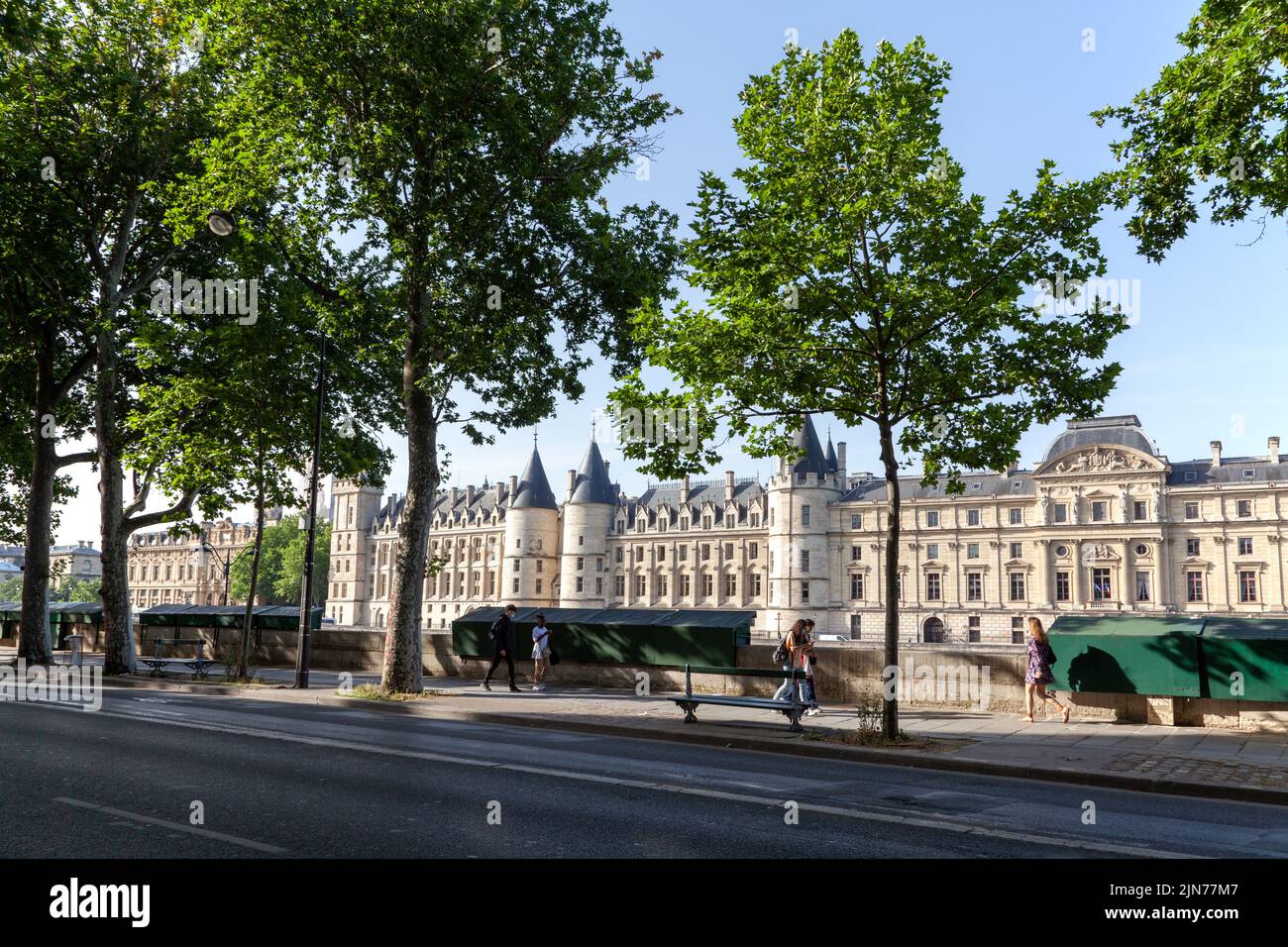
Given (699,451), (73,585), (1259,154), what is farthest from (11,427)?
(73,585)

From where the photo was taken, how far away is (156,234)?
1014 inches

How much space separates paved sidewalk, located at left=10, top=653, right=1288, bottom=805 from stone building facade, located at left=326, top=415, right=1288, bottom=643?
52.4 m

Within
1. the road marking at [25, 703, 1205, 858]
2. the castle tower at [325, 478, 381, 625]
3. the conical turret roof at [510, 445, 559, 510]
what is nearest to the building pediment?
the conical turret roof at [510, 445, 559, 510]

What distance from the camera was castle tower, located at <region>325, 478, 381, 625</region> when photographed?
443ft

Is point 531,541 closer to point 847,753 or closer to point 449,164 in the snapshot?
point 449,164

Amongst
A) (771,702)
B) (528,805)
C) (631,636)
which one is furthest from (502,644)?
(528,805)

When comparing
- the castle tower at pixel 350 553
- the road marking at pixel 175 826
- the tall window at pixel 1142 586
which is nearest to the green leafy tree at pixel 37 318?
the road marking at pixel 175 826

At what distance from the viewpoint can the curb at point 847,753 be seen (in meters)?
9.51

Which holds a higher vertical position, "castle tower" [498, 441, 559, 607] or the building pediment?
the building pediment

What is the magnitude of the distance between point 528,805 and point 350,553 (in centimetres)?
13555

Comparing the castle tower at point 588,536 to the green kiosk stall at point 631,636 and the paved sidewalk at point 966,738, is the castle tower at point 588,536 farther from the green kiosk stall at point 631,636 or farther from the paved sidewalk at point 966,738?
the paved sidewalk at point 966,738

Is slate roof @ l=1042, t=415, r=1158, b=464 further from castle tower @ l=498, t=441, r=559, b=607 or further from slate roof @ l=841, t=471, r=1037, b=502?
castle tower @ l=498, t=441, r=559, b=607
